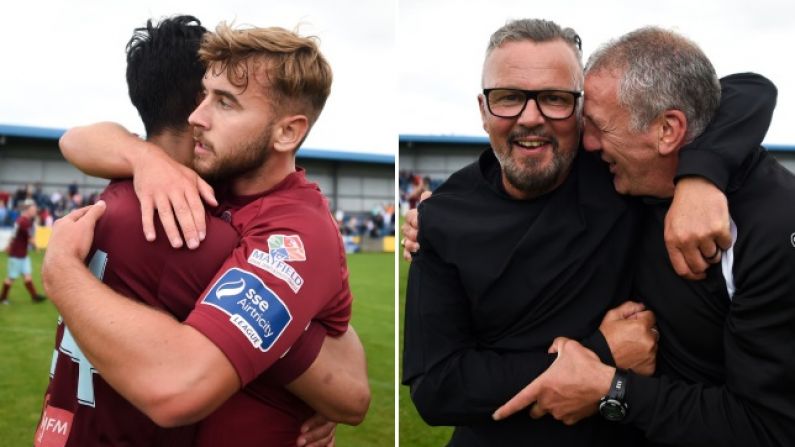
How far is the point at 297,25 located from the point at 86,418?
162cm

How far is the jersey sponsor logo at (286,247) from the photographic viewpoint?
91.0 inches

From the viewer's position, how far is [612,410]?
2.57 m

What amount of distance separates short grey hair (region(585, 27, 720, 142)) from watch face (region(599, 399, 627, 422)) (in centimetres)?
95

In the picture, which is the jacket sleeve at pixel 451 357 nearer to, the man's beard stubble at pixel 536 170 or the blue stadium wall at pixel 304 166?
the man's beard stubble at pixel 536 170

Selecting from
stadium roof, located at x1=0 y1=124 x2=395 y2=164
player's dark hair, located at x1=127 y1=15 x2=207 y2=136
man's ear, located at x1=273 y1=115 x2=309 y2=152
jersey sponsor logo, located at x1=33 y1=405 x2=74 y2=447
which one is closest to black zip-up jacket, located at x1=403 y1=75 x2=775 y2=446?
man's ear, located at x1=273 y1=115 x2=309 y2=152

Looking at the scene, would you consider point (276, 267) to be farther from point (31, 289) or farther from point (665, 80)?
point (31, 289)

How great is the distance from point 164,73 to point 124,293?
0.91m

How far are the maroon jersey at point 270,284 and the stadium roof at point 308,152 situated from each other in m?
33.3

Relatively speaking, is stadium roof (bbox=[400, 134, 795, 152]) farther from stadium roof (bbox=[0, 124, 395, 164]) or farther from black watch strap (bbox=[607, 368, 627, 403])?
black watch strap (bbox=[607, 368, 627, 403])

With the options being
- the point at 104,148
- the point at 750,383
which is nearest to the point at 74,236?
the point at 104,148

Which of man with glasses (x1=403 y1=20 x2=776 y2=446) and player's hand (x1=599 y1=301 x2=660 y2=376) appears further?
man with glasses (x1=403 y1=20 x2=776 y2=446)

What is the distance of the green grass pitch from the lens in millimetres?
7285

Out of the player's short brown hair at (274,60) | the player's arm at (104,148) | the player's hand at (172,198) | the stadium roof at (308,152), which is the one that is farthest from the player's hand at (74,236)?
the stadium roof at (308,152)

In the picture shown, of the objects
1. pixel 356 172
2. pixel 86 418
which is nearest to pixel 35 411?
pixel 86 418
